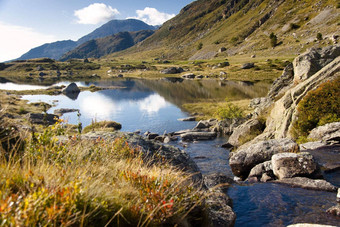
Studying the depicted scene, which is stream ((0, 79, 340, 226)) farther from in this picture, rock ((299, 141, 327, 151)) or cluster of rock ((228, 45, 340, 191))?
rock ((299, 141, 327, 151))

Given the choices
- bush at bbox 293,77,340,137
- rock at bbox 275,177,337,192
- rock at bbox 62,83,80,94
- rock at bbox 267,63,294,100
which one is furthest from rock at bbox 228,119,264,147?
rock at bbox 62,83,80,94

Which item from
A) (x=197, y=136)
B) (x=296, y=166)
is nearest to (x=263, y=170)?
(x=296, y=166)

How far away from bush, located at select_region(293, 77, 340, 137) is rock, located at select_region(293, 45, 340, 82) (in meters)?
6.11

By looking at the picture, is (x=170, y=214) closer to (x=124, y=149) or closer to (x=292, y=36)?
(x=124, y=149)

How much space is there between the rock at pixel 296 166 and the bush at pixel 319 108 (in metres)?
7.81

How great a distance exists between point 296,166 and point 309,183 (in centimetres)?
138

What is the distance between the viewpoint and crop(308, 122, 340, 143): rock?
17.4 meters

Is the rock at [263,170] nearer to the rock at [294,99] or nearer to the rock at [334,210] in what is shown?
the rock at [334,210]

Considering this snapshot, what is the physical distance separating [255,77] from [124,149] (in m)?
112

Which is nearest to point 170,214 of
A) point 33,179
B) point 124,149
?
point 33,179

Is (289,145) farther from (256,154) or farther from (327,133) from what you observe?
(327,133)

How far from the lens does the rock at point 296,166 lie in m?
13.1

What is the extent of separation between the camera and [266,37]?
19975 cm

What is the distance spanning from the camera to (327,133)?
1828 centimetres
